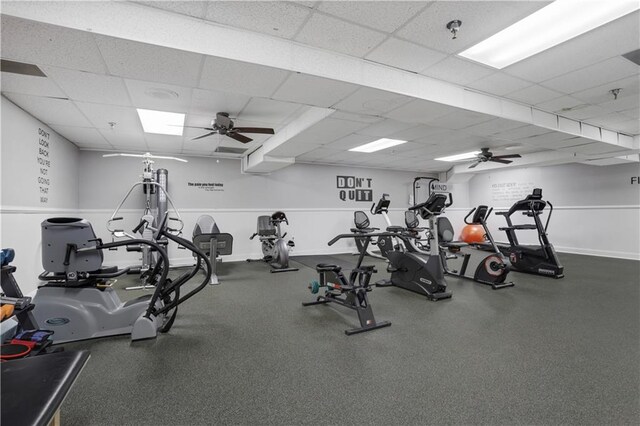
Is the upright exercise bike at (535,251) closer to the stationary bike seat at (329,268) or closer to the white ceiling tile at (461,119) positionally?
the white ceiling tile at (461,119)

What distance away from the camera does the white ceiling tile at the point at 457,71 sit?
2.92 metres

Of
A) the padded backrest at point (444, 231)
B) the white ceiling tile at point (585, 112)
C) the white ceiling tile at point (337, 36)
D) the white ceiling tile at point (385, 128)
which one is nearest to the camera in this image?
the white ceiling tile at point (337, 36)

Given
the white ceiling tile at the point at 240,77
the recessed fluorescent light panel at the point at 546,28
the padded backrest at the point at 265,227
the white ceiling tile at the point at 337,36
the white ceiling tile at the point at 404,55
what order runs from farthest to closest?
the padded backrest at the point at 265,227
the white ceiling tile at the point at 404,55
the white ceiling tile at the point at 240,77
the white ceiling tile at the point at 337,36
the recessed fluorescent light panel at the point at 546,28

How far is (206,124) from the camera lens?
184 inches

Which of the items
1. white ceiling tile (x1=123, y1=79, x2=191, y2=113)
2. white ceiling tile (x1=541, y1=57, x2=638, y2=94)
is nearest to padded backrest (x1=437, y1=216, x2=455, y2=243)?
white ceiling tile (x1=541, y1=57, x2=638, y2=94)

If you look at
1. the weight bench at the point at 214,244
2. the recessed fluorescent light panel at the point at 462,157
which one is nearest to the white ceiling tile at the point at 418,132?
the recessed fluorescent light panel at the point at 462,157

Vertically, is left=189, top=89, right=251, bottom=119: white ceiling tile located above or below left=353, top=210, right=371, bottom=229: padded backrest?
above

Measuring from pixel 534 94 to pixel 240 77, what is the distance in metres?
3.64

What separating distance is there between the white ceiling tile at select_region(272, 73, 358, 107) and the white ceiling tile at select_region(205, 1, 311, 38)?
0.39 m

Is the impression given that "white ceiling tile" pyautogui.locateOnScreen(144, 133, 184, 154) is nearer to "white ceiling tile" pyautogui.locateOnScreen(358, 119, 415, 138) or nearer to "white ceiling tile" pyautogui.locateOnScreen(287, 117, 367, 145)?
"white ceiling tile" pyautogui.locateOnScreen(287, 117, 367, 145)

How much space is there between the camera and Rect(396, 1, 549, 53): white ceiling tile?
2.12 metres

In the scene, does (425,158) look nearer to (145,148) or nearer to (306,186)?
(306,186)

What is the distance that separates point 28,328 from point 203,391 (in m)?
1.52

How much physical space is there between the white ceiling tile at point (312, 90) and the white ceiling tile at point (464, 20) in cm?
70
